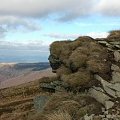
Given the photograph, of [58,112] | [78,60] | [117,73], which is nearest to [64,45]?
[78,60]

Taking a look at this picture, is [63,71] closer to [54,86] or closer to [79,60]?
[54,86]

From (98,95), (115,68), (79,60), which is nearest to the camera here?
(98,95)

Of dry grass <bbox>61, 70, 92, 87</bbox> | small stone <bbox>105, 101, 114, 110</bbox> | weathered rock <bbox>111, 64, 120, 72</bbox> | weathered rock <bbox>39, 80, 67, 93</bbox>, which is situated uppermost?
weathered rock <bbox>111, 64, 120, 72</bbox>

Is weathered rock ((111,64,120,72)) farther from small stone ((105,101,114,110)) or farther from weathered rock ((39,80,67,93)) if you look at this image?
weathered rock ((39,80,67,93))

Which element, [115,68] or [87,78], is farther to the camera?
[115,68]

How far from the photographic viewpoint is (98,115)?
19.6m

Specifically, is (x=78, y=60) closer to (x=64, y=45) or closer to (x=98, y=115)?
(x=64, y=45)

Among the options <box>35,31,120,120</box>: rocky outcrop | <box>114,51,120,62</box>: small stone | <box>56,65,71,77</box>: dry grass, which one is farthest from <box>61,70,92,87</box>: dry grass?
<box>114,51,120,62</box>: small stone

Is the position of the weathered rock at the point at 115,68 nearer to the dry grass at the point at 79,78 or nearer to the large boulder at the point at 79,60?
the large boulder at the point at 79,60

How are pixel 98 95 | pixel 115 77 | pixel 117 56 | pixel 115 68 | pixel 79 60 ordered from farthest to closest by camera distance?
pixel 79 60
pixel 117 56
pixel 115 68
pixel 115 77
pixel 98 95

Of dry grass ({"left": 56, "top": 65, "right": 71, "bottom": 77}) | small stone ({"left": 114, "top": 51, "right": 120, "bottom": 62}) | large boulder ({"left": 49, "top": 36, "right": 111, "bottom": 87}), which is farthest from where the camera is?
dry grass ({"left": 56, "top": 65, "right": 71, "bottom": 77})

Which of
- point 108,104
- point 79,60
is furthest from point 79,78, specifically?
point 108,104

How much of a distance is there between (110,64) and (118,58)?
101 centimetres

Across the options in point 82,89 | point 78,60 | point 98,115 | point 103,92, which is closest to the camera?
point 98,115
